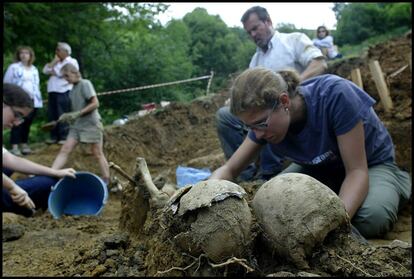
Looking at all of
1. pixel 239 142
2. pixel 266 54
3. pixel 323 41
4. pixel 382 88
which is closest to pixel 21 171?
pixel 239 142

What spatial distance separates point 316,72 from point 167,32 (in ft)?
26.8

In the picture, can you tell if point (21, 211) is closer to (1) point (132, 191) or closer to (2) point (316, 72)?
(1) point (132, 191)

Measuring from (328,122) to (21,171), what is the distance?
2663 millimetres

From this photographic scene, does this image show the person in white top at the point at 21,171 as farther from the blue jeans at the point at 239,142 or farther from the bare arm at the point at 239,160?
the bare arm at the point at 239,160

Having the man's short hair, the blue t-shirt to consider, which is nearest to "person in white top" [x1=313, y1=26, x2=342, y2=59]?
the man's short hair

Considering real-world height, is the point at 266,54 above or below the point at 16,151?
above

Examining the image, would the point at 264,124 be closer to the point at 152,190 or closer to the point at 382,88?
the point at 152,190

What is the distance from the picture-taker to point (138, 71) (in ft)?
33.2

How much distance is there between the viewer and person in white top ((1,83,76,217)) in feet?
11.4

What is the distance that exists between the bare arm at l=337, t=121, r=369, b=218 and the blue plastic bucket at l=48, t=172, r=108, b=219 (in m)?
2.21

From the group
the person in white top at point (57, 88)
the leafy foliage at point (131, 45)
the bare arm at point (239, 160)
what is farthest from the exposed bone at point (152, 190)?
the leafy foliage at point (131, 45)

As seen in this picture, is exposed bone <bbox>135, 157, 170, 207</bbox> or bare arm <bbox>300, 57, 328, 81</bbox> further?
bare arm <bbox>300, 57, 328, 81</bbox>

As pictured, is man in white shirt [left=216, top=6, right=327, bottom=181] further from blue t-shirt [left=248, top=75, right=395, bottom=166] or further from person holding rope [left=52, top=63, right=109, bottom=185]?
person holding rope [left=52, top=63, right=109, bottom=185]

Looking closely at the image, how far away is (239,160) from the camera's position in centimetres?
277
